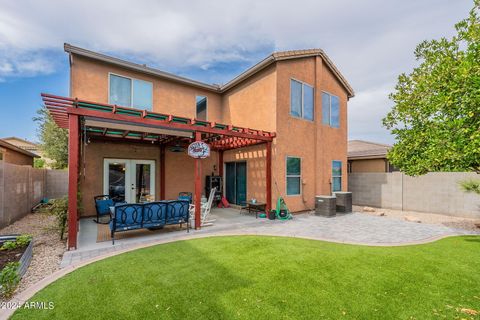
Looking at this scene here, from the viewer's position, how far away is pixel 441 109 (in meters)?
7.69

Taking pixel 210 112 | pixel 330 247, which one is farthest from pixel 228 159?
pixel 330 247

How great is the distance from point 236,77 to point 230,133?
4325 millimetres

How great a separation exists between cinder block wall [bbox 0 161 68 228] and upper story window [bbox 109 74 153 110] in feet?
14.6

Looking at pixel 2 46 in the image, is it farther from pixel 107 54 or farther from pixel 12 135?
pixel 12 135

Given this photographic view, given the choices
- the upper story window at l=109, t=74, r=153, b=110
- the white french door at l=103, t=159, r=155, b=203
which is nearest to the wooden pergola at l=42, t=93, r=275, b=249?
the white french door at l=103, t=159, r=155, b=203

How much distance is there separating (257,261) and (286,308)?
5.68 ft

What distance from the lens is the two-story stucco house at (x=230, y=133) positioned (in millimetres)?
9570

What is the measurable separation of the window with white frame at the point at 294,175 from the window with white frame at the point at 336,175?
2.85 meters

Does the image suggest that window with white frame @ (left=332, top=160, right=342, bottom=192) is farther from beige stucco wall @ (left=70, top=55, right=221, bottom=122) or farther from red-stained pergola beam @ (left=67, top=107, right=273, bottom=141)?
beige stucco wall @ (left=70, top=55, right=221, bottom=122)

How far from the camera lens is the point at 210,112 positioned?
42.2 ft

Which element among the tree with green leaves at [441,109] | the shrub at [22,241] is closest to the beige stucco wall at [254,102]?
the tree with green leaves at [441,109]

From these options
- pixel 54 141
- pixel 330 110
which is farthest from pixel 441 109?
pixel 54 141

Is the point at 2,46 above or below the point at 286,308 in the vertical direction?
above

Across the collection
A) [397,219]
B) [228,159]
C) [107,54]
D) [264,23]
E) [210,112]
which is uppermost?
[264,23]
